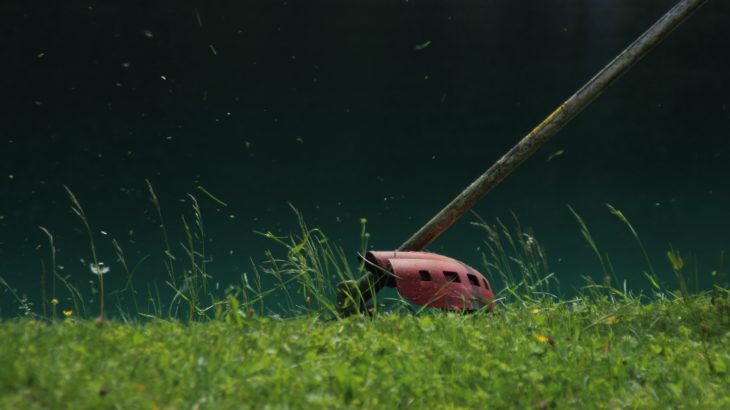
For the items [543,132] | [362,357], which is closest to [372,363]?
[362,357]

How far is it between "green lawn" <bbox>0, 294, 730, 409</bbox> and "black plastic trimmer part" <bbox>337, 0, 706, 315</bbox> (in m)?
0.76

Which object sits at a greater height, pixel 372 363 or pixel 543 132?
pixel 543 132

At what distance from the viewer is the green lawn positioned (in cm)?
304

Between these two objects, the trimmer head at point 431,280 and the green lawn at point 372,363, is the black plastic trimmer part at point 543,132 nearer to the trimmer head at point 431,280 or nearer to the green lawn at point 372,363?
the trimmer head at point 431,280

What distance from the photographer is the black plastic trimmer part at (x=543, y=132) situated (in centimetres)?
536

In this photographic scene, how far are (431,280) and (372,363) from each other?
148 cm

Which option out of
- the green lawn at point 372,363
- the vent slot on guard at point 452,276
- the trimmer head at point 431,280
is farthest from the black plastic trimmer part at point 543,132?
the green lawn at point 372,363

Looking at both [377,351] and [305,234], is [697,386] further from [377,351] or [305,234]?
[305,234]

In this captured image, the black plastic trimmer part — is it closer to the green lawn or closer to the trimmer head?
the trimmer head

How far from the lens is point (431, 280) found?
5.15m

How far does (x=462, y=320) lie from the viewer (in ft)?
15.5

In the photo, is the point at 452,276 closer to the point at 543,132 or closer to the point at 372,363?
the point at 543,132

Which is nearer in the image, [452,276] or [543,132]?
[452,276]

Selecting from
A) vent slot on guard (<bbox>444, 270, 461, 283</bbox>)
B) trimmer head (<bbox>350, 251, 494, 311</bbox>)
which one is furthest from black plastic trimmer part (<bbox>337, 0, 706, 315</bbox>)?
vent slot on guard (<bbox>444, 270, 461, 283</bbox>)
